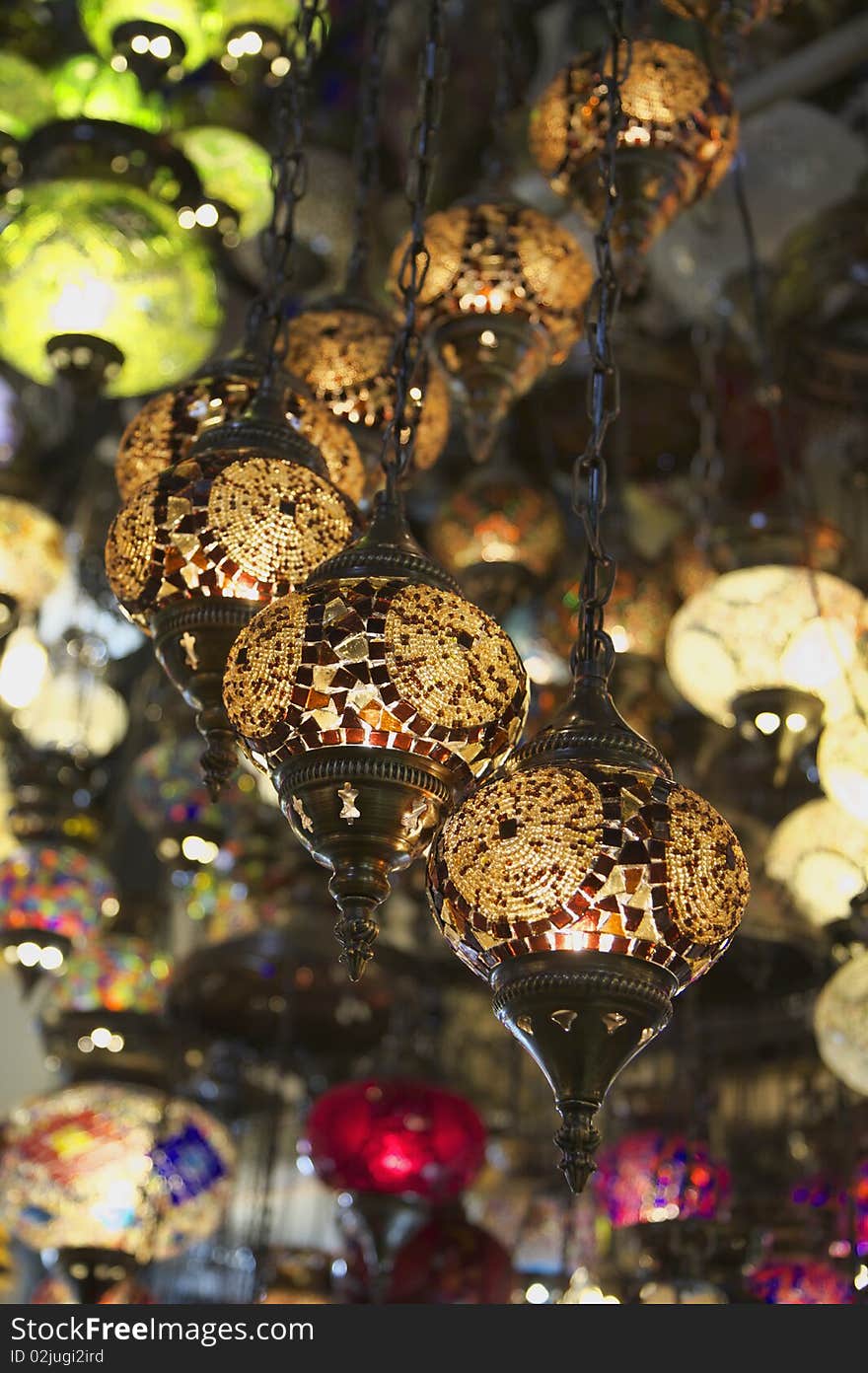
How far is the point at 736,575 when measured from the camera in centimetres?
232

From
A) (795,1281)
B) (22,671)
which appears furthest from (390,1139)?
(22,671)

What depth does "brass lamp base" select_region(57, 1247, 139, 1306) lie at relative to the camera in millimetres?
2793

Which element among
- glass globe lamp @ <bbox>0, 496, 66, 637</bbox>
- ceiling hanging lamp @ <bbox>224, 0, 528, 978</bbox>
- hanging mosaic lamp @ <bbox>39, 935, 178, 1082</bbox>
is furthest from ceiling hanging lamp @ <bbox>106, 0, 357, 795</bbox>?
hanging mosaic lamp @ <bbox>39, 935, 178, 1082</bbox>

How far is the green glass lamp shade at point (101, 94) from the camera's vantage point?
289 cm

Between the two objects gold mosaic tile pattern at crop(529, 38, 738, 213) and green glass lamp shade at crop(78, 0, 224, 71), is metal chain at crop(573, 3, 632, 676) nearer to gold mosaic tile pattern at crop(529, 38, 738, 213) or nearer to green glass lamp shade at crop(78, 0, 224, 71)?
gold mosaic tile pattern at crop(529, 38, 738, 213)

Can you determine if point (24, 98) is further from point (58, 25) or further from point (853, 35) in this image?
point (853, 35)

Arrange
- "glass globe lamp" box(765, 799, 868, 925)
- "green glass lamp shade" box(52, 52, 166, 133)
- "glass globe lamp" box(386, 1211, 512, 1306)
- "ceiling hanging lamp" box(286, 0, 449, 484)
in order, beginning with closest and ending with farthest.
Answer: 1. "ceiling hanging lamp" box(286, 0, 449, 484)
2. "glass globe lamp" box(765, 799, 868, 925)
3. "green glass lamp shade" box(52, 52, 166, 133)
4. "glass globe lamp" box(386, 1211, 512, 1306)

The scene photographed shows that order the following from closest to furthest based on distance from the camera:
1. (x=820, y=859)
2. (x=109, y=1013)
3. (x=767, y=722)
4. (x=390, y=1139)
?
(x=767, y=722), (x=820, y=859), (x=390, y=1139), (x=109, y=1013)

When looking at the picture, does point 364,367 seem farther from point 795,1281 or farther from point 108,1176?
point 108,1176

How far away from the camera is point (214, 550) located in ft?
4.60

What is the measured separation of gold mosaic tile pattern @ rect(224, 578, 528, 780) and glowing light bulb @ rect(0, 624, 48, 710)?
2.24 metres

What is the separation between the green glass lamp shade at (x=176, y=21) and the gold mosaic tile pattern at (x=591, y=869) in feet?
5.38

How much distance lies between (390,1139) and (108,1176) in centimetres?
43

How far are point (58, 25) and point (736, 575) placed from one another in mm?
1581
